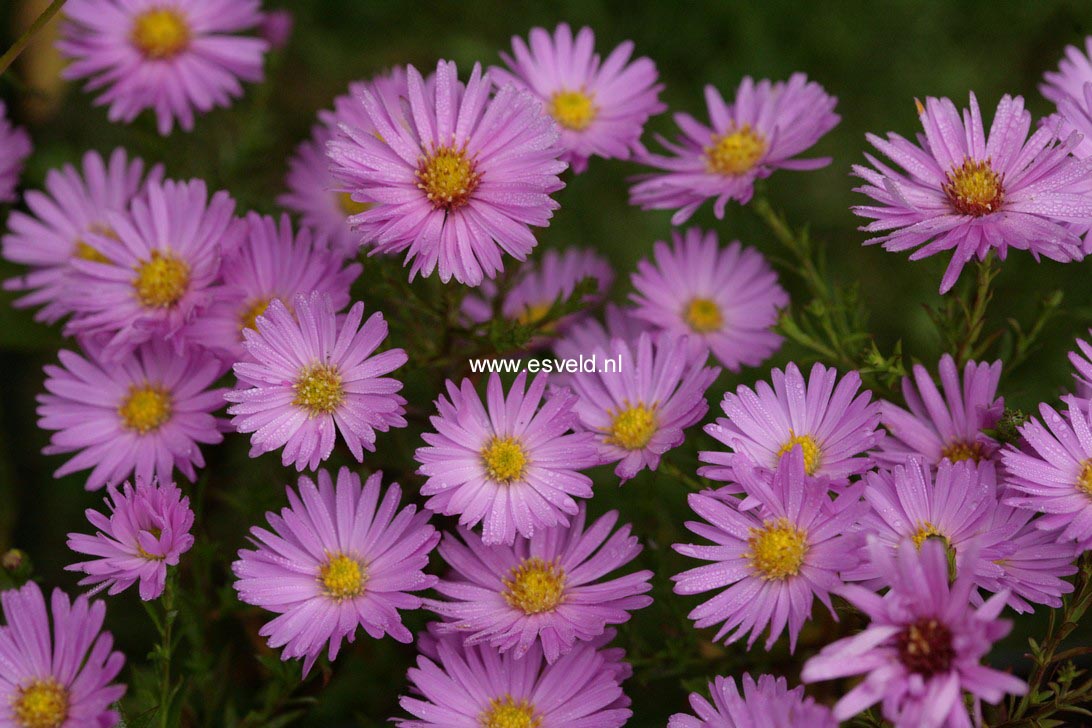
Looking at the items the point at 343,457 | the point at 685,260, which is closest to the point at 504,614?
the point at 343,457

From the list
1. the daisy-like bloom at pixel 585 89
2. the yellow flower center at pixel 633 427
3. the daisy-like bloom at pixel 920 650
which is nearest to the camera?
the daisy-like bloom at pixel 920 650

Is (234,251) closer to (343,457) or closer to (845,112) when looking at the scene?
(343,457)

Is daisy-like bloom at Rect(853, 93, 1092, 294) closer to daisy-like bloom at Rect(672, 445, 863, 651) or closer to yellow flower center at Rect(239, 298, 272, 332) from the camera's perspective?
daisy-like bloom at Rect(672, 445, 863, 651)

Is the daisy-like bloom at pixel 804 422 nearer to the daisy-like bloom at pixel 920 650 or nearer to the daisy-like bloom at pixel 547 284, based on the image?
the daisy-like bloom at pixel 920 650

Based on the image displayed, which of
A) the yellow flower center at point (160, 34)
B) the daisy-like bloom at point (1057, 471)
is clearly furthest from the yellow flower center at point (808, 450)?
the yellow flower center at point (160, 34)

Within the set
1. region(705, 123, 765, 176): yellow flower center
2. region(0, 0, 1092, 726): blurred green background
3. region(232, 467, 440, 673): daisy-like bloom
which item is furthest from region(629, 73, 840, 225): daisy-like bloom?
region(232, 467, 440, 673): daisy-like bloom
